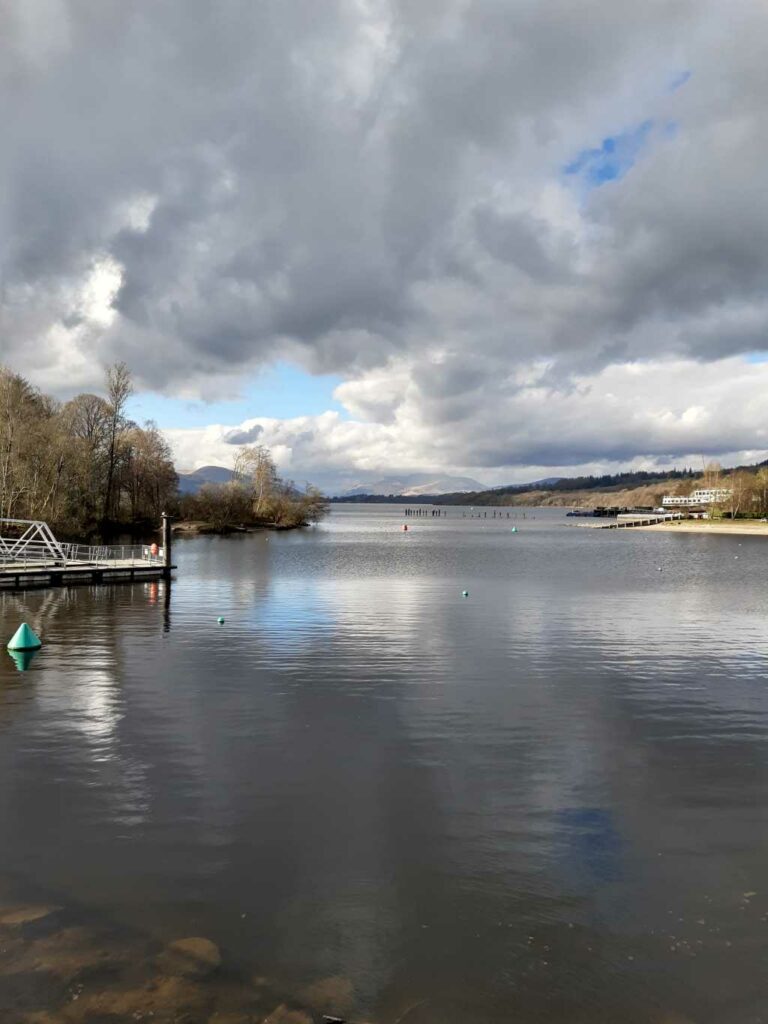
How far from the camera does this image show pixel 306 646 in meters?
29.0

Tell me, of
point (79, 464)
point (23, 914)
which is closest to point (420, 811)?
point (23, 914)

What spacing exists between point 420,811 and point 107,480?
97904 mm

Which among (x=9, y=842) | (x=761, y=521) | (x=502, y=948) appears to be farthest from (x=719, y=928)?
(x=761, y=521)

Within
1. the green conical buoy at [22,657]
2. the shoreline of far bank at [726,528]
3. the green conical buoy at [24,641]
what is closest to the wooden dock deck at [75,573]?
the green conical buoy at [24,641]

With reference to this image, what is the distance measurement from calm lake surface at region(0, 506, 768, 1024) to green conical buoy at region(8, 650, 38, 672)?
45 cm

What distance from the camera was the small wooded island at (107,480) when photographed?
6853 cm

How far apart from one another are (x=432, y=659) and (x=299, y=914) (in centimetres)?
1722

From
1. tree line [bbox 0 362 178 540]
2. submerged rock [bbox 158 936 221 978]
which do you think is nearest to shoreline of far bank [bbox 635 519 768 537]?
tree line [bbox 0 362 178 540]

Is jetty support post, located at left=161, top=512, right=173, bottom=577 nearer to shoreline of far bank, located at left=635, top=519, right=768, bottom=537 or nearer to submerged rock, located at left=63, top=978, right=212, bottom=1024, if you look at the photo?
submerged rock, located at left=63, top=978, right=212, bottom=1024

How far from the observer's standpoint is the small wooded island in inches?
2698

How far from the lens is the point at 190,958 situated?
863cm

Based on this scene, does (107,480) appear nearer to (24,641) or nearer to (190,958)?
(24,641)

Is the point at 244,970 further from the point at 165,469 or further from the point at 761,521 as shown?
the point at 761,521

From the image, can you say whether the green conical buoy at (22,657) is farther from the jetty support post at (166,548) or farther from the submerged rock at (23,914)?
the jetty support post at (166,548)
